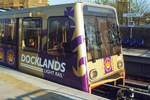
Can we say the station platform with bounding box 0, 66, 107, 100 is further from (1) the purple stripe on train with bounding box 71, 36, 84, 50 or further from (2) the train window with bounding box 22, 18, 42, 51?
(1) the purple stripe on train with bounding box 71, 36, 84, 50

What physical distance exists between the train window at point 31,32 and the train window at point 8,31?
2.39ft

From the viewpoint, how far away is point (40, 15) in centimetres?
920

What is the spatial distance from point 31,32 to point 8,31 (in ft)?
5.87

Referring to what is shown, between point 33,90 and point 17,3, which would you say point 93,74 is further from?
point 17,3

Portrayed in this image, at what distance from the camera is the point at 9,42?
432 inches

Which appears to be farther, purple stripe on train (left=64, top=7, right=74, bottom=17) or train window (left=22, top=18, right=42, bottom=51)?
train window (left=22, top=18, right=42, bottom=51)

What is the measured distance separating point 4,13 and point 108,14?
4391 millimetres

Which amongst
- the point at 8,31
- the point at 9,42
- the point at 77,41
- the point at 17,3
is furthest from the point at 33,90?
the point at 17,3

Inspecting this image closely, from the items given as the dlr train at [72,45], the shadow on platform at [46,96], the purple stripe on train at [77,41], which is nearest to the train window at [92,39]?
the dlr train at [72,45]

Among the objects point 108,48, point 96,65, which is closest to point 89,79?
point 96,65

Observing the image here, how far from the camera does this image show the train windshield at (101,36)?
812 centimetres

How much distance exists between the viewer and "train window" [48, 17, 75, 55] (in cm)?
810

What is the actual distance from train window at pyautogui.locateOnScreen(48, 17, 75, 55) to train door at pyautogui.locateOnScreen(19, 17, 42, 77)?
1.90 ft

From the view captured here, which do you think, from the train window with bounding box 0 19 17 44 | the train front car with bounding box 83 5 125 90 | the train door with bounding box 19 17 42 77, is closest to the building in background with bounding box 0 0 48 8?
the train window with bounding box 0 19 17 44
